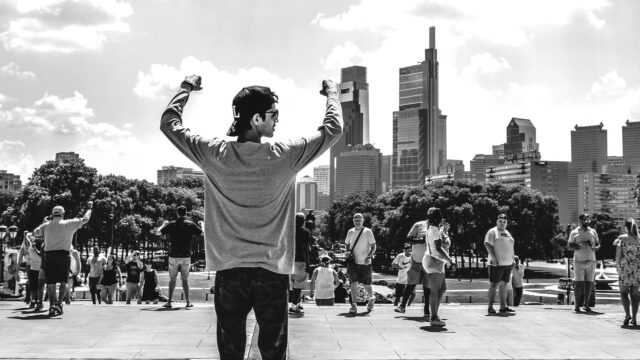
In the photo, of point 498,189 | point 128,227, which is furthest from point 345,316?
point 498,189

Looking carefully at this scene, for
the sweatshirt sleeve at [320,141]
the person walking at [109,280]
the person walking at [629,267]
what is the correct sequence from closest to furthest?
the sweatshirt sleeve at [320,141] → the person walking at [629,267] → the person walking at [109,280]

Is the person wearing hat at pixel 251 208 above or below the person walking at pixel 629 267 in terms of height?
above

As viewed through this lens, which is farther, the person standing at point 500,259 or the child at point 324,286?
the child at point 324,286

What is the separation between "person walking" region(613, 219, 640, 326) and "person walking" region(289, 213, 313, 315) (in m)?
5.57

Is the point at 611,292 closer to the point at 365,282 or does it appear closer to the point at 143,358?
the point at 365,282

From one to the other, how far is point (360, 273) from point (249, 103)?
8925 mm

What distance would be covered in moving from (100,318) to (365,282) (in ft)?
16.1

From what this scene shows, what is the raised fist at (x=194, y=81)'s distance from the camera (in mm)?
3416

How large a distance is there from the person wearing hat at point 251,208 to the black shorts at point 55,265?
324 inches

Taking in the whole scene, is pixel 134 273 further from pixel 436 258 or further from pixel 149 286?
pixel 436 258

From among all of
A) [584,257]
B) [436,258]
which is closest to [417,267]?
[436,258]

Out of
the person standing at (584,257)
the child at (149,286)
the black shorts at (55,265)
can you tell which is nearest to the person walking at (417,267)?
the person standing at (584,257)

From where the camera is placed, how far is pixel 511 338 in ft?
28.1

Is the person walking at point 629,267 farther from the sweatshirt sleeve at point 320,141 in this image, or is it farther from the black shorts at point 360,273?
the sweatshirt sleeve at point 320,141
